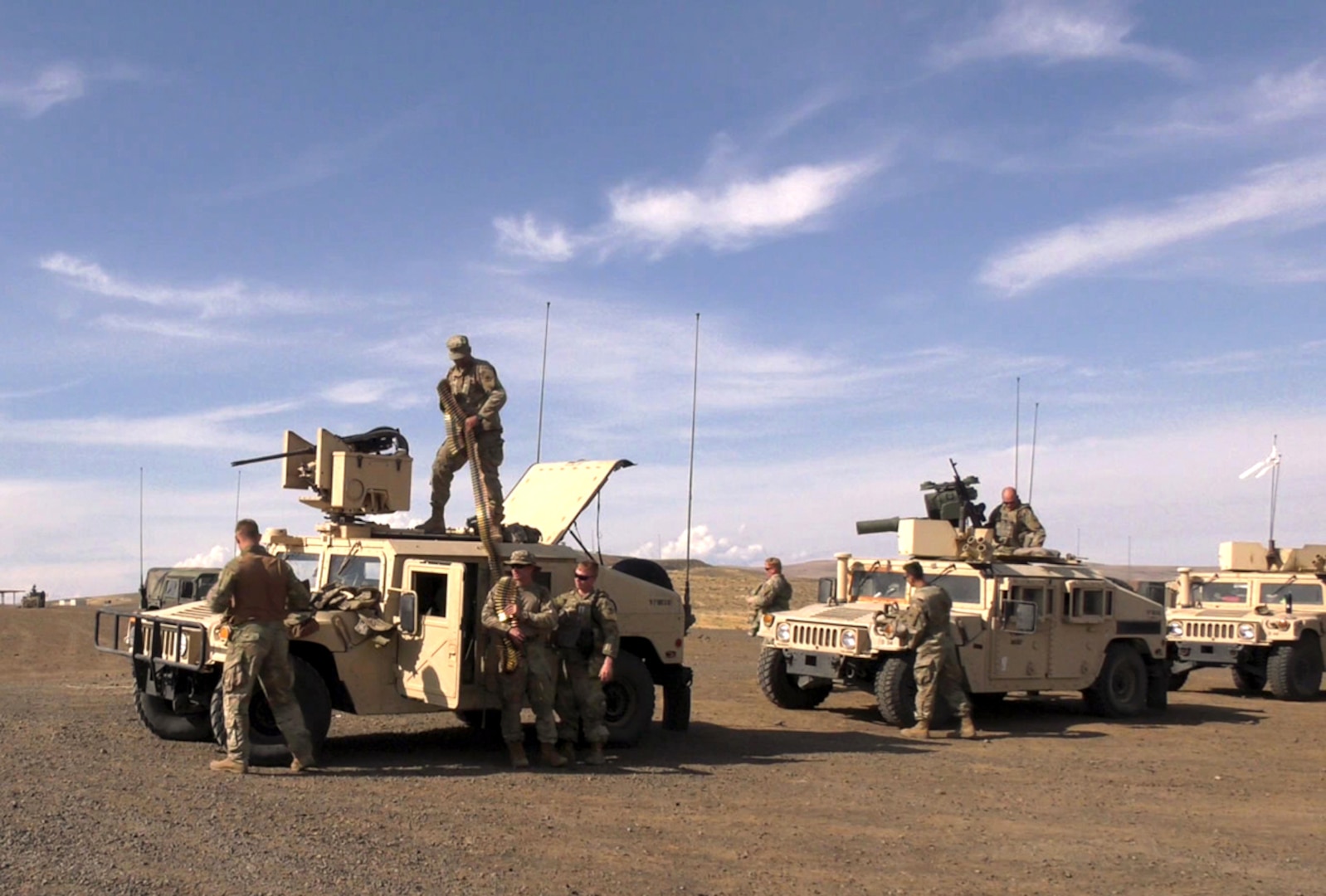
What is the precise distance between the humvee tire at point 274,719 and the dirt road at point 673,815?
245mm

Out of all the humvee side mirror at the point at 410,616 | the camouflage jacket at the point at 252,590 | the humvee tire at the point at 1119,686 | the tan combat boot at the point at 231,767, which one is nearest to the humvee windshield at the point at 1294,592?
the humvee tire at the point at 1119,686

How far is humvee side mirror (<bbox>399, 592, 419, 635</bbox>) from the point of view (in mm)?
9930

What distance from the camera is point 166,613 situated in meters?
10.3

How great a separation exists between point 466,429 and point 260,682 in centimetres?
270

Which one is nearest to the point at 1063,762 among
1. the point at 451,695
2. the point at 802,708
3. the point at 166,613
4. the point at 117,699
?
the point at 802,708

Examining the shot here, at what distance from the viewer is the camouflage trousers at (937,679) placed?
12562mm

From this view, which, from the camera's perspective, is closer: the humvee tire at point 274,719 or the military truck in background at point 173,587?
the humvee tire at point 274,719

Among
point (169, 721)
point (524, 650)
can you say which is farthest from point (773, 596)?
point (169, 721)

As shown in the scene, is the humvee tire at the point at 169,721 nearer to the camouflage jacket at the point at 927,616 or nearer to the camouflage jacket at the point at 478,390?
→ the camouflage jacket at the point at 478,390

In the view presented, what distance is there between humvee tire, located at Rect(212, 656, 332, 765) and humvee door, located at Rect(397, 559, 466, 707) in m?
0.64

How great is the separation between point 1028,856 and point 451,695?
4.08 metres

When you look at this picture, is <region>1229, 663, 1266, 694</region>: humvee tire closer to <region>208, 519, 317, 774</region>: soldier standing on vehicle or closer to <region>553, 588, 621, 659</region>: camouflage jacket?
<region>553, 588, 621, 659</region>: camouflage jacket

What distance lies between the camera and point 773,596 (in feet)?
53.2

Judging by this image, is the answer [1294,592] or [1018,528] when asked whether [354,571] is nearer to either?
[1018,528]
